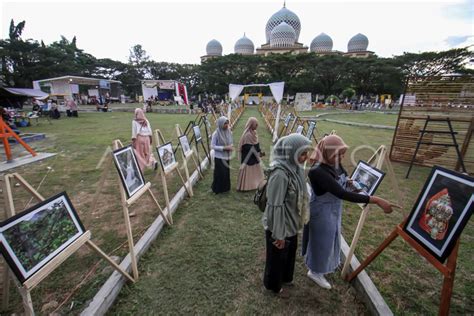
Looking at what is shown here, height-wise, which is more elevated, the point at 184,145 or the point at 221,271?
the point at 184,145

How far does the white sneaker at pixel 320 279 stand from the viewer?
255 centimetres

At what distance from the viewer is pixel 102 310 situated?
2.22m

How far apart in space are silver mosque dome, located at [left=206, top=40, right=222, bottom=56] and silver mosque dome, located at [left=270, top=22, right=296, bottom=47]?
617 inches

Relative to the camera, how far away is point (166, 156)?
4.00 meters

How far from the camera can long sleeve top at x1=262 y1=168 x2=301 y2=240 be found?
1983 millimetres

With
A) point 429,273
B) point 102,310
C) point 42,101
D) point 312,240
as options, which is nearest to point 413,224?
point 312,240

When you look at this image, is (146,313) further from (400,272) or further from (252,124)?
(252,124)

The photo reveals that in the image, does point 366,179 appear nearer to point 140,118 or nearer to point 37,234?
point 37,234

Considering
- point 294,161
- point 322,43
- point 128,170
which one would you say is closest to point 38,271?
point 128,170

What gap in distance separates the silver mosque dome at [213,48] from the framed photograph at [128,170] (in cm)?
6627

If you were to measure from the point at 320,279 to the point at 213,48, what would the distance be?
222ft

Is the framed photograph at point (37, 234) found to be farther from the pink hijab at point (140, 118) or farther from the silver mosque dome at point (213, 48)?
the silver mosque dome at point (213, 48)

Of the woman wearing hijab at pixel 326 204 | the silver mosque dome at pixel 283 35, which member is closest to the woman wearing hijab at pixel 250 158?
the woman wearing hijab at pixel 326 204

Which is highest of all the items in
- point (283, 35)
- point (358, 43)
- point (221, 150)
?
point (283, 35)
